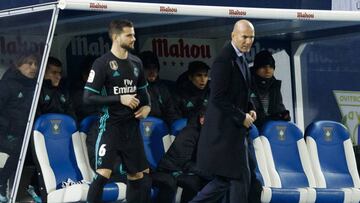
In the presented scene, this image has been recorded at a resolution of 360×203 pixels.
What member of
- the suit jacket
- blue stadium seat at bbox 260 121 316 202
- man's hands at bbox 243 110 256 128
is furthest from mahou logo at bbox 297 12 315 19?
man's hands at bbox 243 110 256 128

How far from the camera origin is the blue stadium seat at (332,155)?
39.7 ft

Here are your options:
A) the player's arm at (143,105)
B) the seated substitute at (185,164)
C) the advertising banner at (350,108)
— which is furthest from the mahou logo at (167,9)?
the advertising banner at (350,108)

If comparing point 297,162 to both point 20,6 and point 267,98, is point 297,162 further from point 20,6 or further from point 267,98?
point 20,6

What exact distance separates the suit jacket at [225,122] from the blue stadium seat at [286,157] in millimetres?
1993

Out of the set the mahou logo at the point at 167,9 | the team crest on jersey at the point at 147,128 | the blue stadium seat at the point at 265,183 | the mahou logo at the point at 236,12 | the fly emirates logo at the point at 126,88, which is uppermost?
the mahou logo at the point at 167,9

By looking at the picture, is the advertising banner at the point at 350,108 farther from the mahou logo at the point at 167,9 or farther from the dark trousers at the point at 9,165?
the dark trousers at the point at 9,165

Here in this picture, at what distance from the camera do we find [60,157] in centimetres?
1102

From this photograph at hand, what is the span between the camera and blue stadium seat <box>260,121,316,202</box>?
11.8 meters

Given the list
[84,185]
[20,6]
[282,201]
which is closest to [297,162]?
[282,201]

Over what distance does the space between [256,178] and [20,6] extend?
8.74 ft

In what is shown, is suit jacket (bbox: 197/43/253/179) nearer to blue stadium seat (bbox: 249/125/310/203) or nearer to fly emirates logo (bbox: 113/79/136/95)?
fly emirates logo (bbox: 113/79/136/95)

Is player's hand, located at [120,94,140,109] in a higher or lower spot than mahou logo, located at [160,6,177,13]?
lower

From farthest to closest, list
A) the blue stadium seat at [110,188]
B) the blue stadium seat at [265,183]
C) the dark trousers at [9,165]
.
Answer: the blue stadium seat at [265,183] < the blue stadium seat at [110,188] < the dark trousers at [9,165]

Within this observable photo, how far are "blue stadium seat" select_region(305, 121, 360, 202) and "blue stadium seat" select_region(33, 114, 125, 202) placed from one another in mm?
2451
